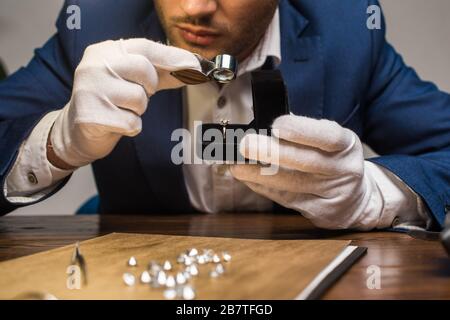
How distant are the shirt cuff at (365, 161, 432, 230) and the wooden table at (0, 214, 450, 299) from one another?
0.12 ft

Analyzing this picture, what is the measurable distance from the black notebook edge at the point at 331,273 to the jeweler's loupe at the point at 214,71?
24 cm

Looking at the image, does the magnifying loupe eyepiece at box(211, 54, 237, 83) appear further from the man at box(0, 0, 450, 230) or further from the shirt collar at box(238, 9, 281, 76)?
the shirt collar at box(238, 9, 281, 76)

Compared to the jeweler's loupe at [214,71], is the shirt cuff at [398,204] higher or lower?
lower

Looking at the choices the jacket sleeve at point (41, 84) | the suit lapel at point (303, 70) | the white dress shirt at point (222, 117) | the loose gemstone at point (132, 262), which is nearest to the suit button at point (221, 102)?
the white dress shirt at point (222, 117)

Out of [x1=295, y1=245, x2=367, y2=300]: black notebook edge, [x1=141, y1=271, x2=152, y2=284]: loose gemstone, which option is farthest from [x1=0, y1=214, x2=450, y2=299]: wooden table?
[x1=141, y1=271, x2=152, y2=284]: loose gemstone

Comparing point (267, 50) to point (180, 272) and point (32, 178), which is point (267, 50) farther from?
point (180, 272)

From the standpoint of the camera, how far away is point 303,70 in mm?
918

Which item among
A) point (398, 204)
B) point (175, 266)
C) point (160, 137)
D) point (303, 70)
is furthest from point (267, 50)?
point (175, 266)

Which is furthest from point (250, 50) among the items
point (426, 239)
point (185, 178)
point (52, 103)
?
point (426, 239)

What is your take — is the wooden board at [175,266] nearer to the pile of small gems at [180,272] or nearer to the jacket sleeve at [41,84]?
the pile of small gems at [180,272]

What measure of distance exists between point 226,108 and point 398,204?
1.10 feet

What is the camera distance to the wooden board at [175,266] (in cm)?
38

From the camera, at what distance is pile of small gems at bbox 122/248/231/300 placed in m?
0.38
